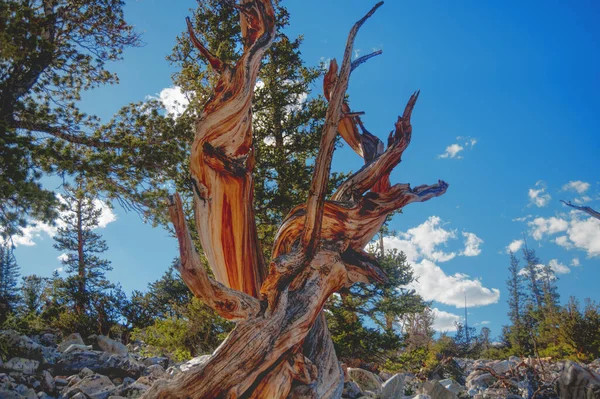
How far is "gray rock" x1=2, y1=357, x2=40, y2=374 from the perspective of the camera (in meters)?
4.23

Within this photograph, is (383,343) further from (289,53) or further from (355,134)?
(289,53)

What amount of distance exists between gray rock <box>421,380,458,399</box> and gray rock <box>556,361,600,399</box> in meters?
1.30

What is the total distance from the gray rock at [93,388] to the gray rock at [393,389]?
11.4 feet

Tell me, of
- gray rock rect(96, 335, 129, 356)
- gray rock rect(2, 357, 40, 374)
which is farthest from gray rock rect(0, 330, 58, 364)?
gray rock rect(96, 335, 129, 356)

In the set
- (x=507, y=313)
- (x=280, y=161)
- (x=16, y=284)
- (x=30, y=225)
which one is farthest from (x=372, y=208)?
(x=507, y=313)

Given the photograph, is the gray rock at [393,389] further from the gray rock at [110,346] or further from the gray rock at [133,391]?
the gray rock at [110,346]

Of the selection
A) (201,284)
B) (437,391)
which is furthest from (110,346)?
(201,284)

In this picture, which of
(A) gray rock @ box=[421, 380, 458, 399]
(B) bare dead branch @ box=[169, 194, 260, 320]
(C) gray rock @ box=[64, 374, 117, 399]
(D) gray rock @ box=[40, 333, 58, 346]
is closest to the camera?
(B) bare dead branch @ box=[169, 194, 260, 320]

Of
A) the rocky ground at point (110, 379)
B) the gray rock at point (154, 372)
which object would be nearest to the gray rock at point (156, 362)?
the rocky ground at point (110, 379)

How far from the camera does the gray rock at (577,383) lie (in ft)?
15.4

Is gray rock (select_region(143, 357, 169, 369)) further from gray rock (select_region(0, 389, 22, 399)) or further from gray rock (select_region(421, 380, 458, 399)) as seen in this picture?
gray rock (select_region(421, 380, 458, 399))

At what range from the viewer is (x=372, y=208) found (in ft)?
13.0

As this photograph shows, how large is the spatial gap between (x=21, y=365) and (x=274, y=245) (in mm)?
3047

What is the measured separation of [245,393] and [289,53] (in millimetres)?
7396
